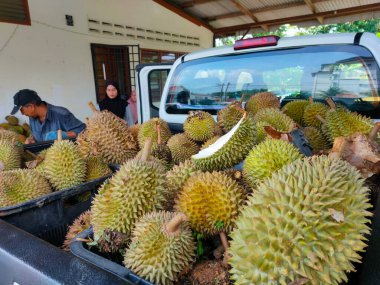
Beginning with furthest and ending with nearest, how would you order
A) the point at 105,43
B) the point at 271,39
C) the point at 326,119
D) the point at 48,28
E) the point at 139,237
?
the point at 105,43 < the point at 48,28 < the point at 271,39 < the point at 326,119 < the point at 139,237

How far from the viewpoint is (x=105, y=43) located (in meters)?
6.55

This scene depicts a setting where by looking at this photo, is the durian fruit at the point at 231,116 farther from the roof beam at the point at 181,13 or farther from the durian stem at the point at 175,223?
the roof beam at the point at 181,13

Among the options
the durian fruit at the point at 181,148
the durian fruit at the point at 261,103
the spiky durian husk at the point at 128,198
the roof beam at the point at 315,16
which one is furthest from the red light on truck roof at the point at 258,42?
the roof beam at the point at 315,16

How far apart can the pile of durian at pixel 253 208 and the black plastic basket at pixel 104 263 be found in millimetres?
27

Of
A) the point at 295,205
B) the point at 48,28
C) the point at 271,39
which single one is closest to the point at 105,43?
the point at 48,28

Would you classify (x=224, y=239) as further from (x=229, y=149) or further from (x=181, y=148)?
(x=181, y=148)

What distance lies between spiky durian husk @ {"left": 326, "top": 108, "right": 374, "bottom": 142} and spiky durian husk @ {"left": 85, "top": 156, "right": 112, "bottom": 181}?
3.29ft

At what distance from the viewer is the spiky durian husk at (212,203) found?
812 mm

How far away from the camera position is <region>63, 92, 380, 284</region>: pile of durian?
591 millimetres

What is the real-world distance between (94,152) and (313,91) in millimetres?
1638

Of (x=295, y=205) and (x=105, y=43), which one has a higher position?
(x=105, y=43)

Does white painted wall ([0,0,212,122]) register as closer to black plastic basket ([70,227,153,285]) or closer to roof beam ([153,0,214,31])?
roof beam ([153,0,214,31])

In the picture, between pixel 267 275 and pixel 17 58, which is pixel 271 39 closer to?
pixel 267 275

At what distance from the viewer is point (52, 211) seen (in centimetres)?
113
